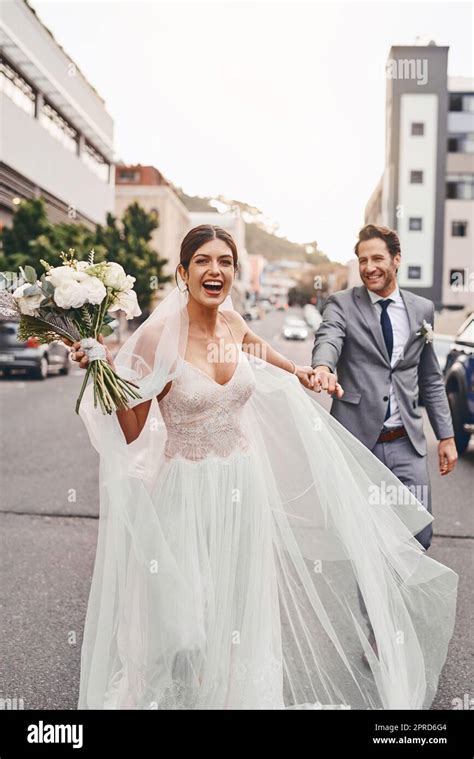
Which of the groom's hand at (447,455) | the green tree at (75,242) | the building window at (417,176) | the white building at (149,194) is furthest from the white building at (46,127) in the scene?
the groom's hand at (447,455)

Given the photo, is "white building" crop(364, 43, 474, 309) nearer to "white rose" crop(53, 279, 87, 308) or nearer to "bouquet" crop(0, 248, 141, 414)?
"bouquet" crop(0, 248, 141, 414)

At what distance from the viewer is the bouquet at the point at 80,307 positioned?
10.2 feet

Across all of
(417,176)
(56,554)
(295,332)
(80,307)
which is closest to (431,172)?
(417,176)

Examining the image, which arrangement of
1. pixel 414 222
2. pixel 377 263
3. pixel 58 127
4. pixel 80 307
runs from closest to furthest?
pixel 80 307 < pixel 377 263 < pixel 58 127 < pixel 414 222

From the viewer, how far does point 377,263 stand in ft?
13.6

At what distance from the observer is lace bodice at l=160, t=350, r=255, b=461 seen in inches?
128

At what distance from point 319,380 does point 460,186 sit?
181ft

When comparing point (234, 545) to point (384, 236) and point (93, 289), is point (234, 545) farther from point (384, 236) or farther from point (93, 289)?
point (384, 236)

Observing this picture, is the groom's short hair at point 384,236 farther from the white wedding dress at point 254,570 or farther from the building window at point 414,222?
the building window at point 414,222

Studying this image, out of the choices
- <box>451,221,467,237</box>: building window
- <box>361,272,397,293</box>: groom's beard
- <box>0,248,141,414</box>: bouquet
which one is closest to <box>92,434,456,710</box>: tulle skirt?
<box>0,248,141,414</box>: bouquet

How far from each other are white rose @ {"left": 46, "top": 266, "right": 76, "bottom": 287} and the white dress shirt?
184 centimetres

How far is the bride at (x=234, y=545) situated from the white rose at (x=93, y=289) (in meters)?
0.25
